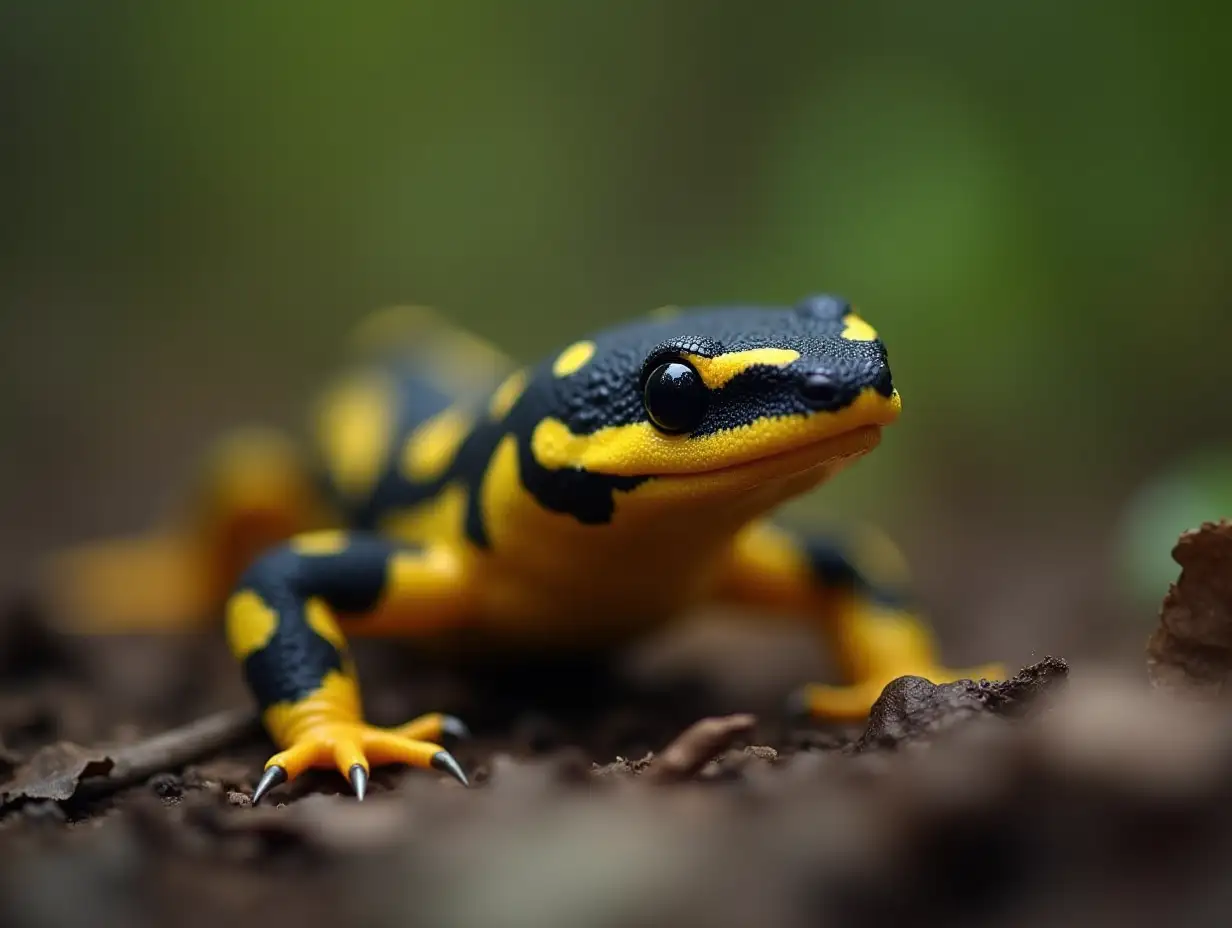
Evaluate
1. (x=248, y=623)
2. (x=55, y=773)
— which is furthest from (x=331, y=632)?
(x=55, y=773)

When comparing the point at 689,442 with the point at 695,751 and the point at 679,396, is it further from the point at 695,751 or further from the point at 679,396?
the point at 695,751

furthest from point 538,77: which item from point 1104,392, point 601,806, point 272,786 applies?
point 601,806

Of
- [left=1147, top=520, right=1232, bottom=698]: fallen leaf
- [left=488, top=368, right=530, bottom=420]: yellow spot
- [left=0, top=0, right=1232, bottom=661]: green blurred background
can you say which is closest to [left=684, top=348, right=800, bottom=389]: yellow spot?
[left=488, top=368, right=530, bottom=420]: yellow spot

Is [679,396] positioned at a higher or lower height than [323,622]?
higher

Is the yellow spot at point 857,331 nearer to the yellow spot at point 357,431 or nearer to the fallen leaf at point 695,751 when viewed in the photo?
the fallen leaf at point 695,751

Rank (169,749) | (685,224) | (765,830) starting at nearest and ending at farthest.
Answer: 1. (765,830)
2. (169,749)
3. (685,224)

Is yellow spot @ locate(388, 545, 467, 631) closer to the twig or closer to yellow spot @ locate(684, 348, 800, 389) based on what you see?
the twig
